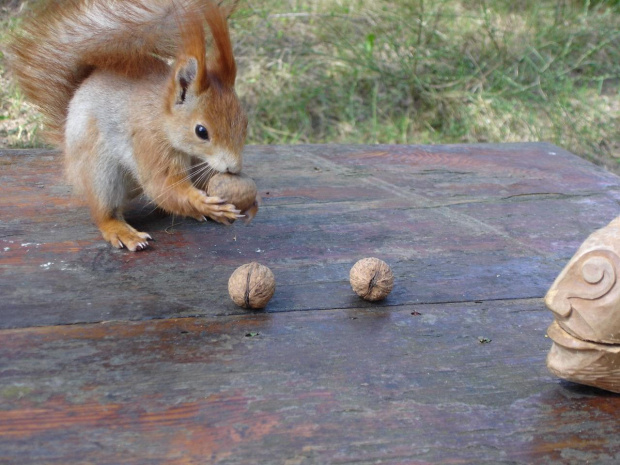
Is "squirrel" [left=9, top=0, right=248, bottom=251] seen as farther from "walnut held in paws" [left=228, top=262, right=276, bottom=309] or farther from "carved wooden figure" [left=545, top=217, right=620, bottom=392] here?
"carved wooden figure" [left=545, top=217, right=620, bottom=392]

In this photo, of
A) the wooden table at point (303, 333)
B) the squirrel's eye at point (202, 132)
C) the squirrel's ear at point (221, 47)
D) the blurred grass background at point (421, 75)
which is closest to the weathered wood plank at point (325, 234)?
the wooden table at point (303, 333)

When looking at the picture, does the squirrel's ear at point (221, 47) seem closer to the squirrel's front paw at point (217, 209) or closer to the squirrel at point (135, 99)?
the squirrel at point (135, 99)

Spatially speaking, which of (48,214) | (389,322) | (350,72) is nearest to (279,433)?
(389,322)

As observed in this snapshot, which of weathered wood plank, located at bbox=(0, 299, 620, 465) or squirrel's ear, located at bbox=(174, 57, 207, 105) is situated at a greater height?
squirrel's ear, located at bbox=(174, 57, 207, 105)

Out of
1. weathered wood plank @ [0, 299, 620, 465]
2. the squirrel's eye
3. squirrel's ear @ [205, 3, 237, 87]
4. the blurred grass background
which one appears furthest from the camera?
the blurred grass background

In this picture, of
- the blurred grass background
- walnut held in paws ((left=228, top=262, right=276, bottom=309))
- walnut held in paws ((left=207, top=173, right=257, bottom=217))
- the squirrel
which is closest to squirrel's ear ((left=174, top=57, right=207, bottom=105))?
the squirrel

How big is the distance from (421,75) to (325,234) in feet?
6.70

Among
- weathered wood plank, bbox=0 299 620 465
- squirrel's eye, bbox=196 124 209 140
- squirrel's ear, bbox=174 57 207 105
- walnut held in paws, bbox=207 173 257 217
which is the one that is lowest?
weathered wood plank, bbox=0 299 620 465

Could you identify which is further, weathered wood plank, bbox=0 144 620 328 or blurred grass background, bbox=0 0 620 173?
blurred grass background, bbox=0 0 620 173

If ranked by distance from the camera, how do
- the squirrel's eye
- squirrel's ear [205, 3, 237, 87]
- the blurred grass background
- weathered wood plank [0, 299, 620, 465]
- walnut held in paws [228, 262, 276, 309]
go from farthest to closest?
the blurred grass background → the squirrel's eye → squirrel's ear [205, 3, 237, 87] → walnut held in paws [228, 262, 276, 309] → weathered wood plank [0, 299, 620, 465]

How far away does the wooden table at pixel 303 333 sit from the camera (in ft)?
2.59

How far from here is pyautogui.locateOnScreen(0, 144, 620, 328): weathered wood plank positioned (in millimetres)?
1130

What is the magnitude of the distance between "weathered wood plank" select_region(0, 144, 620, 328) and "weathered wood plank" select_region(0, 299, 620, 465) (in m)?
0.08

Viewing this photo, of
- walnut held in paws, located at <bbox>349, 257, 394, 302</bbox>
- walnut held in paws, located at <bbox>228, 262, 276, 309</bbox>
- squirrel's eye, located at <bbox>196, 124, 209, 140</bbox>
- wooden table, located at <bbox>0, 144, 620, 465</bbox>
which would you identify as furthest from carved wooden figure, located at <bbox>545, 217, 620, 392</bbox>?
squirrel's eye, located at <bbox>196, 124, 209, 140</bbox>
